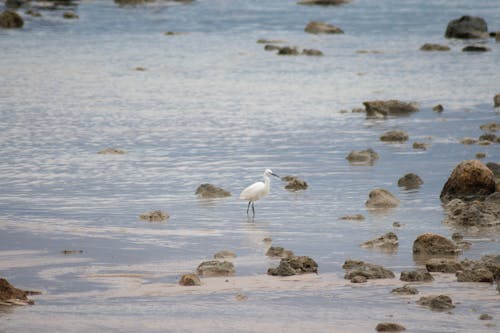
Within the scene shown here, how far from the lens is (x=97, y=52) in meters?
55.6

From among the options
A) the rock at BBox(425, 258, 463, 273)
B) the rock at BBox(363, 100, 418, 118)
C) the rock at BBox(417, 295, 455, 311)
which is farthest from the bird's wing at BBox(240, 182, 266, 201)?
the rock at BBox(363, 100, 418, 118)

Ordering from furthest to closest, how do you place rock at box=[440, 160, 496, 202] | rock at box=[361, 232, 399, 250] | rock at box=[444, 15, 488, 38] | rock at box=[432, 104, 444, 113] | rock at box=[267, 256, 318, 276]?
rock at box=[444, 15, 488, 38] → rock at box=[432, 104, 444, 113] → rock at box=[440, 160, 496, 202] → rock at box=[361, 232, 399, 250] → rock at box=[267, 256, 318, 276]

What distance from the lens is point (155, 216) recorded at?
66.3ft

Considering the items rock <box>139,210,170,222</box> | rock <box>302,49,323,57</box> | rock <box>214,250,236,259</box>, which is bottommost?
rock <box>214,250,236,259</box>

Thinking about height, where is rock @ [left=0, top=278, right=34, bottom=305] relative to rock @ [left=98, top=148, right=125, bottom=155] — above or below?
below

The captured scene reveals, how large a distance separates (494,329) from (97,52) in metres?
44.3

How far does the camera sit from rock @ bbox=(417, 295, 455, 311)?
14.1 m

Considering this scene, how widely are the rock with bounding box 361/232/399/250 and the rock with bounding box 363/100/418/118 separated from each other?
1722cm

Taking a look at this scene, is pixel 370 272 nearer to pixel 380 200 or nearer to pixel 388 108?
pixel 380 200

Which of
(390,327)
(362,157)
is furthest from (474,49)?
(390,327)

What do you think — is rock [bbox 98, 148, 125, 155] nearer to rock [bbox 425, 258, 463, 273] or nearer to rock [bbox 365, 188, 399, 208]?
rock [bbox 365, 188, 399, 208]

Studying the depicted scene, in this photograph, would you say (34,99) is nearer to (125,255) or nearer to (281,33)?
(125,255)

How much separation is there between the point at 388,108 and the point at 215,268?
67.2 ft

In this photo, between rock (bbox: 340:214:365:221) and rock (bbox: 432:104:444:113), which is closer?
rock (bbox: 340:214:365:221)
